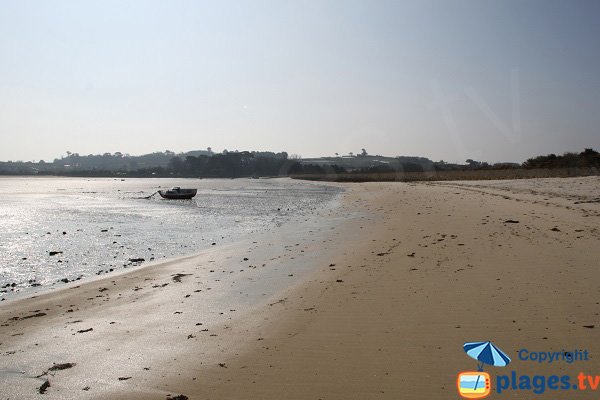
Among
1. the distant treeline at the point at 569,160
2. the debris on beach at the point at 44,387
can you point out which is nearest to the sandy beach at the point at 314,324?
the debris on beach at the point at 44,387

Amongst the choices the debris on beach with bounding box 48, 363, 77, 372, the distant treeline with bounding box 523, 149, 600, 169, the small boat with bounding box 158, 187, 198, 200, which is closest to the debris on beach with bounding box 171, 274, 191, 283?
the debris on beach with bounding box 48, 363, 77, 372

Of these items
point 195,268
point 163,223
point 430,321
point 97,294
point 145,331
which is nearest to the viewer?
point 430,321

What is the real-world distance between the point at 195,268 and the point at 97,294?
3309mm

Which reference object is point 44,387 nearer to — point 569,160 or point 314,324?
point 314,324

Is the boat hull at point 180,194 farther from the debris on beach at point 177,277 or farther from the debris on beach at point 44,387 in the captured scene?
the debris on beach at point 44,387

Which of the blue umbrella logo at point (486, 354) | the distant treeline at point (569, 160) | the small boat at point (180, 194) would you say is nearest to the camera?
the blue umbrella logo at point (486, 354)

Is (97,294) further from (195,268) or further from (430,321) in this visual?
(430,321)

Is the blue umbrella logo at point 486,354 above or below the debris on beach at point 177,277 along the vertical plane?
above

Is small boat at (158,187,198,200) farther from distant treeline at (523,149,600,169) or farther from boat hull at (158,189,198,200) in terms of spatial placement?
distant treeline at (523,149,600,169)

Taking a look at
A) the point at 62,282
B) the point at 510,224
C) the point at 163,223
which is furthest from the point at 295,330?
the point at 163,223

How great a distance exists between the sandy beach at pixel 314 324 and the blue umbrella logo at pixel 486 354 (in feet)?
0.36

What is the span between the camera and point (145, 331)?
6758mm
